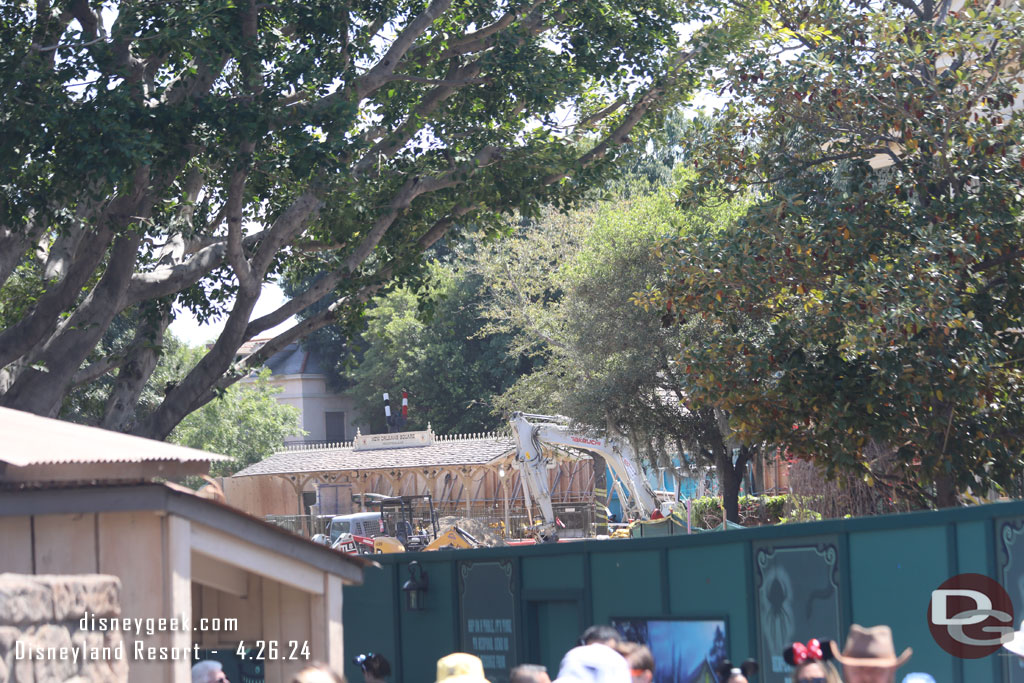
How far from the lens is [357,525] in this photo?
1271 inches

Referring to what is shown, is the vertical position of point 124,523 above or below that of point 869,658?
above

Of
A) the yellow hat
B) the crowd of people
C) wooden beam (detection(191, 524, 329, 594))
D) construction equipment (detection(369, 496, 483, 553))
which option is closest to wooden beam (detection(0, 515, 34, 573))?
wooden beam (detection(191, 524, 329, 594))

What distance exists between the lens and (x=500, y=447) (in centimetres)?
4331

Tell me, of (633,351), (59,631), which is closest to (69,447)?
(59,631)

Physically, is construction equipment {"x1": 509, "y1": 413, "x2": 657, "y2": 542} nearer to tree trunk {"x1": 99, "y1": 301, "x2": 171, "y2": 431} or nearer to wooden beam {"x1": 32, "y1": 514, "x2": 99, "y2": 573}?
tree trunk {"x1": 99, "y1": 301, "x2": 171, "y2": 431}

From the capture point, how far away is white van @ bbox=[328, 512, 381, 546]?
1254 inches

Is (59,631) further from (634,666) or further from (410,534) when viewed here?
(410,534)

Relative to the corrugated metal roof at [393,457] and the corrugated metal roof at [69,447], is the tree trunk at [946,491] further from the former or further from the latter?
the corrugated metal roof at [393,457]

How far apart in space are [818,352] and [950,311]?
1.78 metres

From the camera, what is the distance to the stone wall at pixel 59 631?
432 centimetres

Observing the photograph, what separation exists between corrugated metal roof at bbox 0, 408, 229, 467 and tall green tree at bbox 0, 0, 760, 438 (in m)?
6.00

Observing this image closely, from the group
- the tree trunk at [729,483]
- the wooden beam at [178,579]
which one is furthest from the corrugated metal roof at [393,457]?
the wooden beam at [178,579]

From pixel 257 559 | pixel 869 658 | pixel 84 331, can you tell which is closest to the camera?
pixel 869 658

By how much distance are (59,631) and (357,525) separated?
92.3 ft
